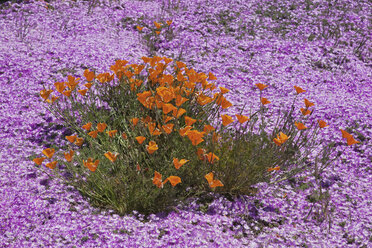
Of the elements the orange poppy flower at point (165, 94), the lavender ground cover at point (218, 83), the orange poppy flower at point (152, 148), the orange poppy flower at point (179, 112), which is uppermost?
the orange poppy flower at point (165, 94)

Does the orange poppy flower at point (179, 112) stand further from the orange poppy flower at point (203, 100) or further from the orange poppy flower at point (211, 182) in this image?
the orange poppy flower at point (211, 182)

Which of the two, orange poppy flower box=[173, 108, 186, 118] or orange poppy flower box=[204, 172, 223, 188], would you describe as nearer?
orange poppy flower box=[204, 172, 223, 188]

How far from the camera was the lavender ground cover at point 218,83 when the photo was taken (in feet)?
11.2

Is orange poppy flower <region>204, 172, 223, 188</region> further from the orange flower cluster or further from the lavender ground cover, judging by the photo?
the lavender ground cover

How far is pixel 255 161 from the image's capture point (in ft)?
12.5

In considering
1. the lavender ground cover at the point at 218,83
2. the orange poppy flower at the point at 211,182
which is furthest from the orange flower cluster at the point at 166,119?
the lavender ground cover at the point at 218,83

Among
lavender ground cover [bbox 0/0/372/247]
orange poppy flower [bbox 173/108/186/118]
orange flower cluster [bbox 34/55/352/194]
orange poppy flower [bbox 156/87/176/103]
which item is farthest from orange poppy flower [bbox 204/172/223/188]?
orange poppy flower [bbox 156/87/176/103]

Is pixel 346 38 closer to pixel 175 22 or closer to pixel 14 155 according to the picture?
pixel 175 22

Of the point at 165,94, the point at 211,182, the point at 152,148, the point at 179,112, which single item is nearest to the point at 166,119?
the point at 179,112

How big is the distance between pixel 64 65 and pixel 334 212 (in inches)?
196

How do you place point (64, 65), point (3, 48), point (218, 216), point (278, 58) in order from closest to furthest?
point (218, 216) < point (64, 65) < point (3, 48) < point (278, 58)

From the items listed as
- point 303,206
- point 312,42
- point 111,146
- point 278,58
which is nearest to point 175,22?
point 278,58

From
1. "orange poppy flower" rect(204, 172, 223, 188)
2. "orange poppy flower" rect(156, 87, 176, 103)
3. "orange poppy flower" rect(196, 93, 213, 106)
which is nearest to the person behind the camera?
"orange poppy flower" rect(204, 172, 223, 188)

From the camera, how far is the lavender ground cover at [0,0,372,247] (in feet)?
11.2
